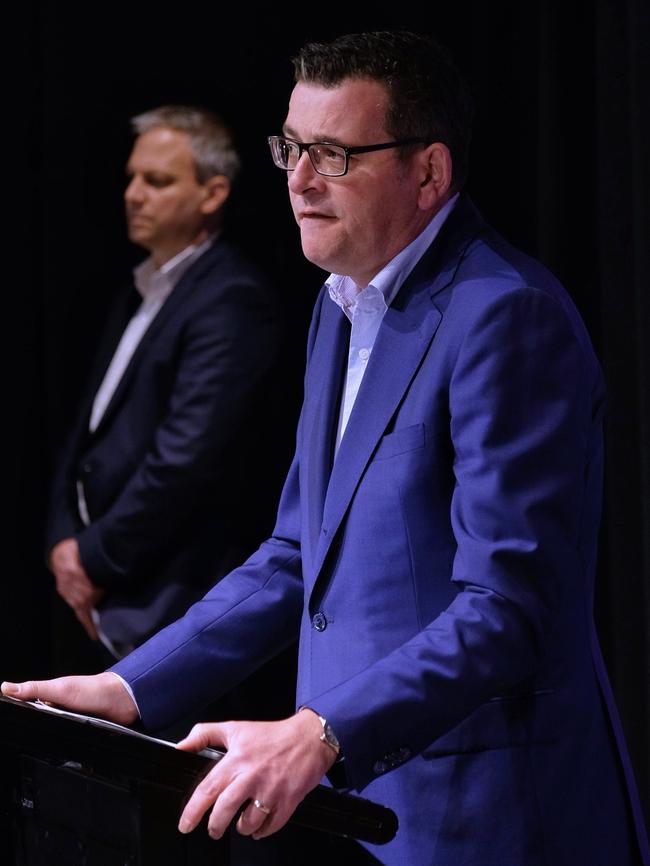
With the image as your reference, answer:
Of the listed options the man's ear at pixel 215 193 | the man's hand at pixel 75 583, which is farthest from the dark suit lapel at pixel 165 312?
the man's hand at pixel 75 583

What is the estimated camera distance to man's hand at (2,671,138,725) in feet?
4.79

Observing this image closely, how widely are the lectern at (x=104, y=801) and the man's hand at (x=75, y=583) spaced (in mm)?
2034

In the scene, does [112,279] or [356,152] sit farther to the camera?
[112,279]

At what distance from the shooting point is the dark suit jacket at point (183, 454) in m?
3.27

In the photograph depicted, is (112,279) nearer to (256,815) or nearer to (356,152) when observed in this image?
(356,152)

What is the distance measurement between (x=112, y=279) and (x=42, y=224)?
0.77 ft

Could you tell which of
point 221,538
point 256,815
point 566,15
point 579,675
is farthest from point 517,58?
point 256,815

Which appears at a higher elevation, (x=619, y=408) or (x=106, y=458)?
(x=619, y=408)

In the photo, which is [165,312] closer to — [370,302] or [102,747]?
[370,302]

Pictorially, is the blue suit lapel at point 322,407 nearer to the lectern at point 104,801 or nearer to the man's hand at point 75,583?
the lectern at point 104,801

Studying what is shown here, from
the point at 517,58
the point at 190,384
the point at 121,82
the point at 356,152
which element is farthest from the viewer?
the point at 121,82

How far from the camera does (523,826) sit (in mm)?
1488

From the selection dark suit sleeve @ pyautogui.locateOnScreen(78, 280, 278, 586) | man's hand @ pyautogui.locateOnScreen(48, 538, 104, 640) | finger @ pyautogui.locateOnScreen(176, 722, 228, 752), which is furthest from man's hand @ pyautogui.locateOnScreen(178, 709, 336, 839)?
man's hand @ pyautogui.locateOnScreen(48, 538, 104, 640)

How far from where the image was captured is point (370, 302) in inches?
66.1
